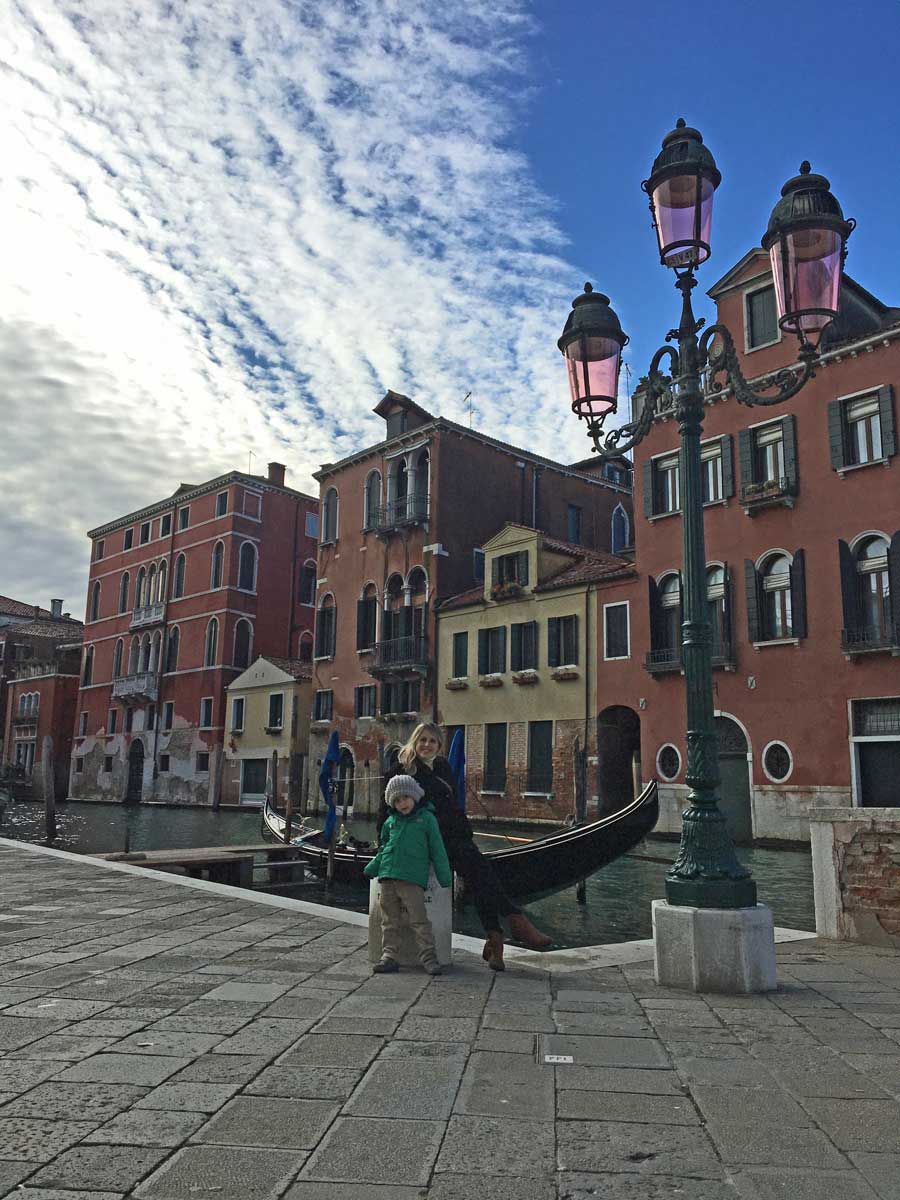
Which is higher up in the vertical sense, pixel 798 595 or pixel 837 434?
pixel 837 434

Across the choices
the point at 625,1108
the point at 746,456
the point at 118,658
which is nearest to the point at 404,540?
the point at 746,456

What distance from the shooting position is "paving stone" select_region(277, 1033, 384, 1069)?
3248 mm

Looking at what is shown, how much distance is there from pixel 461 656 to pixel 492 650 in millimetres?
1210

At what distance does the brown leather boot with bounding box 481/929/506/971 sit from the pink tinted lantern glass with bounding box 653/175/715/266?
405 cm

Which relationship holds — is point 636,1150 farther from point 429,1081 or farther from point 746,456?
point 746,456

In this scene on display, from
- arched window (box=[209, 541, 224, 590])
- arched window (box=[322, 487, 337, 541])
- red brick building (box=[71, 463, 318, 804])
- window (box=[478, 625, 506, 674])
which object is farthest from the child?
arched window (box=[209, 541, 224, 590])

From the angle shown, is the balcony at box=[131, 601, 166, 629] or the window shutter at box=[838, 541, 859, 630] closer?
the window shutter at box=[838, 541, 859, 630]

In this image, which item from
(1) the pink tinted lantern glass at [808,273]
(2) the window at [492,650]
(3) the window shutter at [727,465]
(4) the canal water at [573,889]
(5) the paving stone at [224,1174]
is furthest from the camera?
(2) the window at [492,650]

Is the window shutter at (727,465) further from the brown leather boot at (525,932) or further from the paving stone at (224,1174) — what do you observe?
the paving stone at (224,1174)

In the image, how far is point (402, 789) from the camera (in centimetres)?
514

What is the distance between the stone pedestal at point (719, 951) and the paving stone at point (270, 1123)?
2368mm

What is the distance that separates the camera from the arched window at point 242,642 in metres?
36.1

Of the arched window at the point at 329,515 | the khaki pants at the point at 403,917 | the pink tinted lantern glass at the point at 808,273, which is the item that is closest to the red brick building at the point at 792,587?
the pink tinted lantern glass at the point at 808,273

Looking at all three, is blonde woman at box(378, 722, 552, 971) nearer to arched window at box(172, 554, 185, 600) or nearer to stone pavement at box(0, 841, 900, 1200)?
stone pavement at box(0, 841, 900, 1200)
